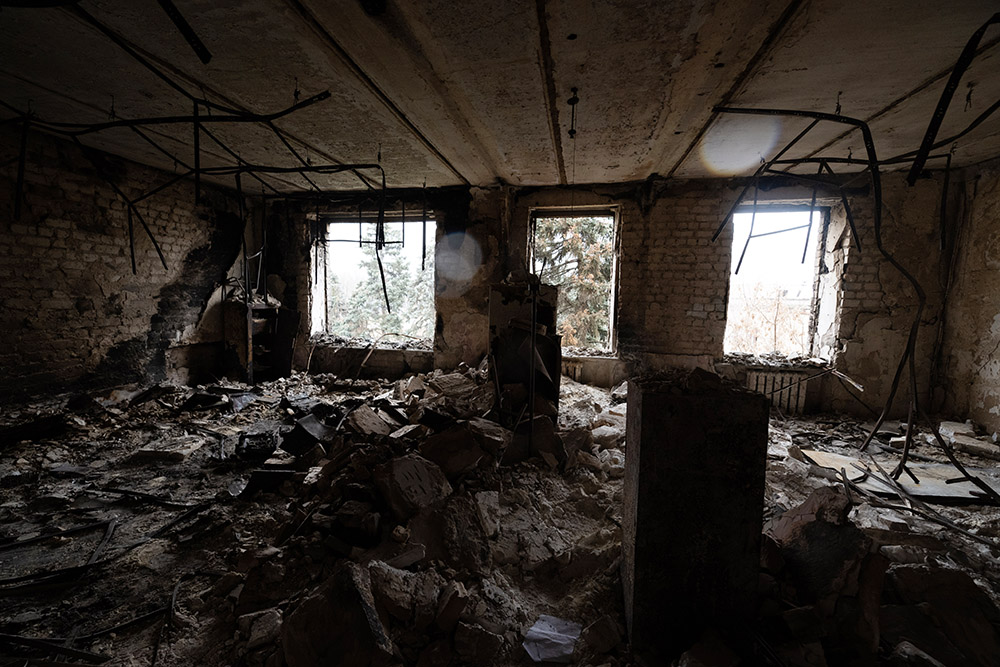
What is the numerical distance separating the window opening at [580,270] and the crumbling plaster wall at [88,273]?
643 centimetres

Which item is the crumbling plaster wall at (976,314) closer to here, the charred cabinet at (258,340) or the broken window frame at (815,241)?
the broken window frame at (815,241)

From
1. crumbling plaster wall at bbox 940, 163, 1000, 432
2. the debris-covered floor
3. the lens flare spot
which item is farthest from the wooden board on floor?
the lens flare spot

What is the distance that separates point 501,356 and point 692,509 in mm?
2404

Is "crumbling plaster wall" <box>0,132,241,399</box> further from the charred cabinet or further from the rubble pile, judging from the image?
the rubble pile

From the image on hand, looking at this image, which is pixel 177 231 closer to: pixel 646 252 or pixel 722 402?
pixel 646 252

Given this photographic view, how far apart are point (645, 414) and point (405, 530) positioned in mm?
1408

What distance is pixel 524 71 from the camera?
103 inches

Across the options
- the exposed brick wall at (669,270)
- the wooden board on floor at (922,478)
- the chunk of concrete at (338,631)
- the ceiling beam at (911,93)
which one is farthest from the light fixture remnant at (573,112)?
the wooden board on floor at (922,478)

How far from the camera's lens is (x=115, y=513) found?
8.74ft

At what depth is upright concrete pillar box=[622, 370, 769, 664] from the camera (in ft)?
4.91

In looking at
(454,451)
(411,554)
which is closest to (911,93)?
(454,451)

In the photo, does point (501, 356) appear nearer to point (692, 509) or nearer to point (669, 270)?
point (692, 509)

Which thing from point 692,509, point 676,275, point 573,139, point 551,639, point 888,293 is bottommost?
point 551,639

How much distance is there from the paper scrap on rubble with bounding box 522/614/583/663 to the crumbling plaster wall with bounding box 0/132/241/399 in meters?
5.78
